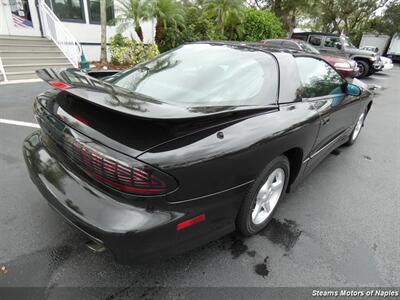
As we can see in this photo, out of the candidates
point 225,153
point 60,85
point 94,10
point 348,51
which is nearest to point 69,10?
point 94,10

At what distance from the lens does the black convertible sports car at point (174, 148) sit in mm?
1420

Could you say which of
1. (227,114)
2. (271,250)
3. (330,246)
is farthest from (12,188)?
(330,246)

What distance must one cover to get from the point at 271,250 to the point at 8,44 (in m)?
9.66

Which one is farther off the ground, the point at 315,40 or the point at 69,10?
the point at 69,10

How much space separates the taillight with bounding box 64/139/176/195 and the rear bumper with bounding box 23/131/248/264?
0.07 metres

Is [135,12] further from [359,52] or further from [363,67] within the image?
[363,67]

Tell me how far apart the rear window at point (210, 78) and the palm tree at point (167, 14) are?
8.44 meters

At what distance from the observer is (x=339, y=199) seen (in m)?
2.87

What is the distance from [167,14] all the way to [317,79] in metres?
8.90

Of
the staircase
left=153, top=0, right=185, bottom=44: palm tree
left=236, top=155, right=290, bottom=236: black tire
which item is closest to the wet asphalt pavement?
left=236, top=155, right=290, bottom=236: black tire

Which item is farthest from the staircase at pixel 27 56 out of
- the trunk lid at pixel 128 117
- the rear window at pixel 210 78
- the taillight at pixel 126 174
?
the taillight at pixel 126 174

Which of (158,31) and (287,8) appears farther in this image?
(287,8)

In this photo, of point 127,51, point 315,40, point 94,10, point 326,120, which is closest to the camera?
point 326,120

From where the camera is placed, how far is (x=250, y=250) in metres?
2.11
